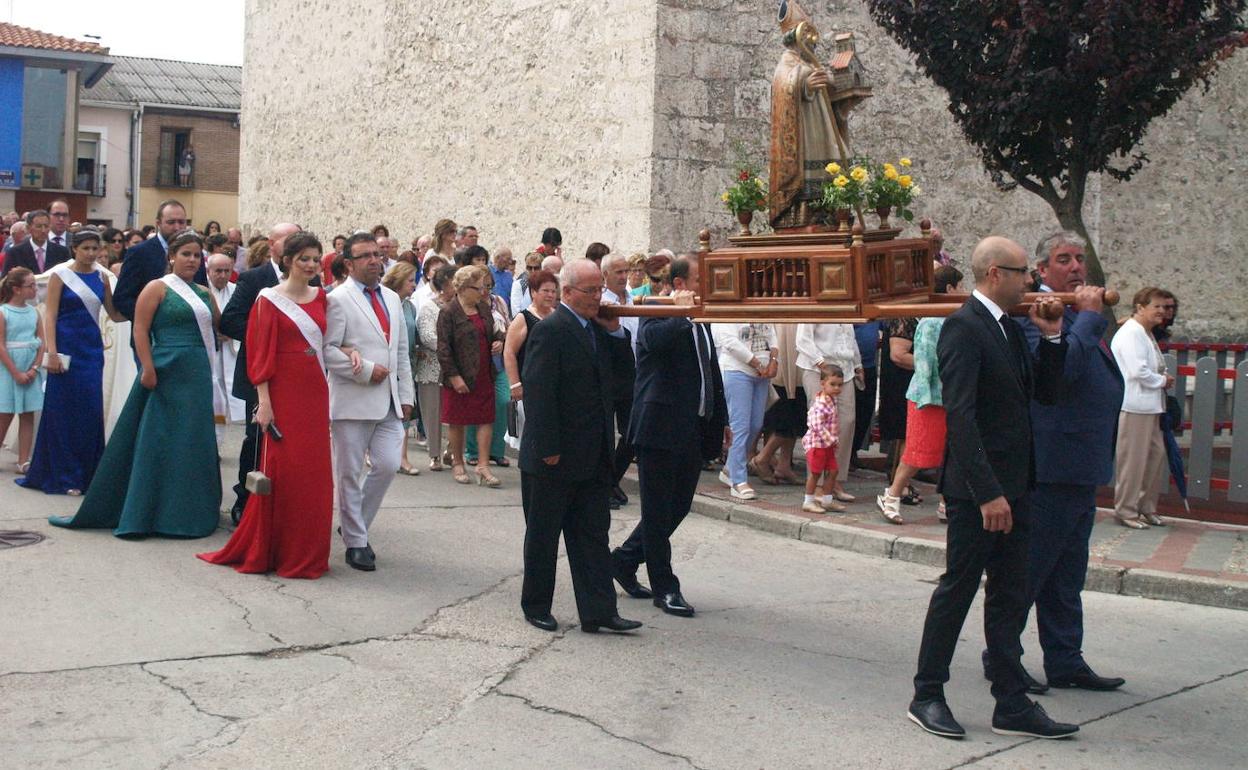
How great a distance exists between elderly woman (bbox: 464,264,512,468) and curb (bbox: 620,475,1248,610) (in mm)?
1522

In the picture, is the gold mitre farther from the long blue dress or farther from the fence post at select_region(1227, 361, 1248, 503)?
the long blue dress

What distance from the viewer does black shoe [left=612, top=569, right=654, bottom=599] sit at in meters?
7.55

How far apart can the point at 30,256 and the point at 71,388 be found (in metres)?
7.85

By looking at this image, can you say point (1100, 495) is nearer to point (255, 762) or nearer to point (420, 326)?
point (420, 326)

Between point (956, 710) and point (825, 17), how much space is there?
39.0ft

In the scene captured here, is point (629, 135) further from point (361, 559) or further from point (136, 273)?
point (361, 559)

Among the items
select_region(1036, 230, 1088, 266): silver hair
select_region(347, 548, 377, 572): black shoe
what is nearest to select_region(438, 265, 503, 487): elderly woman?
select_region(347, 548, 377, 572): black shoe

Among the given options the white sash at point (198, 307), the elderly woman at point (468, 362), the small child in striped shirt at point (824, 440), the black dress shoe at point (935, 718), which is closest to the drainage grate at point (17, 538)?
the white sash at point (198, 307)

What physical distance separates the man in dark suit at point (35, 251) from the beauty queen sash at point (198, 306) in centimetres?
923

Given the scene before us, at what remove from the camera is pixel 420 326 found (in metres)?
11.8

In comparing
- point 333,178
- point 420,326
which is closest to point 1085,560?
point 420,326

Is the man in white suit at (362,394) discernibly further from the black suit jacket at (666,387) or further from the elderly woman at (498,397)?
the elderly woman at (498,397)

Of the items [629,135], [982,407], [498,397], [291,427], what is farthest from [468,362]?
[982,407]

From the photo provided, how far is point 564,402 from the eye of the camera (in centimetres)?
687
